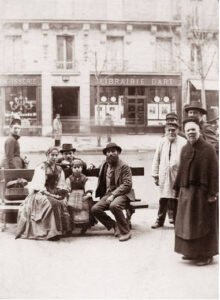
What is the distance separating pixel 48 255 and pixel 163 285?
1.21 metres

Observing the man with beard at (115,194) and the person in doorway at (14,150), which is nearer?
the person in doorway at (14,150)

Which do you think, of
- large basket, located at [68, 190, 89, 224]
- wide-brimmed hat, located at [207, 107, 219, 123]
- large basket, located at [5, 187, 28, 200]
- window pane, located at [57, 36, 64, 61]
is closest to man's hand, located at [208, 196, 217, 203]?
wide-brimmed hat, located at [207, 107, 219, 123]

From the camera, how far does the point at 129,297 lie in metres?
4.02

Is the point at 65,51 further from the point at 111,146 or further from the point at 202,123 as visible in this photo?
the point at 202,123

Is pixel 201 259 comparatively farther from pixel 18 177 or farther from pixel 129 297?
pixel 18 177

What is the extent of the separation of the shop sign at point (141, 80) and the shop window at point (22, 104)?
2.37 feet

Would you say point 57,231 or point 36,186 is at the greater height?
point 36,186

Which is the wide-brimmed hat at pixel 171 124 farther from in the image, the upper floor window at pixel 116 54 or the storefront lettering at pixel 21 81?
the storefront lettering at pixel 21 81

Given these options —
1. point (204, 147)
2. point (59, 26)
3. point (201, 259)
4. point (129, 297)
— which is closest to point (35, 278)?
point (129, 297)

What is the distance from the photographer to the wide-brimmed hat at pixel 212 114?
15.4 ft

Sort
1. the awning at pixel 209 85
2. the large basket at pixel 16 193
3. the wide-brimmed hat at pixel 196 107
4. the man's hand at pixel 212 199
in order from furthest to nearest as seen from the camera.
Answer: the large basket at pixel 16 193
the wide-brimmed hat at pixel 196 107
the awning at pixel 209 85
the man's hand at pixel 212 199

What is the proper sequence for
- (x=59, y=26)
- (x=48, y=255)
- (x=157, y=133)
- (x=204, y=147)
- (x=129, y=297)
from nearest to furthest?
(x=129, y=297), (x=204, y=147), (x=48, y=255), (x=59, y=26), (x=157, y=133)

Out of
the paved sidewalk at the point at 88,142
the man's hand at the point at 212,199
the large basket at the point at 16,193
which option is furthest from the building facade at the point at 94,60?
the man's hand at the point at 212,199

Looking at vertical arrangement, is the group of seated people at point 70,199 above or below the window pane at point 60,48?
below
